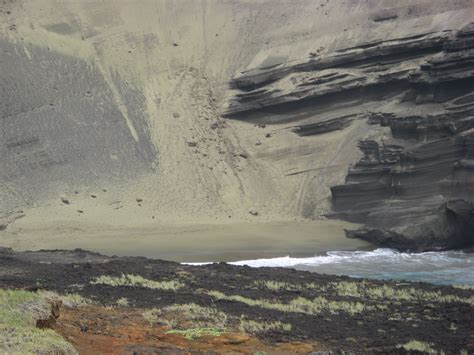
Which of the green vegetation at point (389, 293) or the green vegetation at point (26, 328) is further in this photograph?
the green vegetation at point (389, 293)

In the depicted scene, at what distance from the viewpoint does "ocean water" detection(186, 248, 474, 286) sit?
2667 cm

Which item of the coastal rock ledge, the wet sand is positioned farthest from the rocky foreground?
the coastal rock ledge

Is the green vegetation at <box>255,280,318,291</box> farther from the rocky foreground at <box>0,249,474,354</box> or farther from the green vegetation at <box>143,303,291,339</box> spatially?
the green vegetation at <box>143,303,291,339</box>

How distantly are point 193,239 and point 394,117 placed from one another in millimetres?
11827

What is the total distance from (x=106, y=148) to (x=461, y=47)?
60.9 feet

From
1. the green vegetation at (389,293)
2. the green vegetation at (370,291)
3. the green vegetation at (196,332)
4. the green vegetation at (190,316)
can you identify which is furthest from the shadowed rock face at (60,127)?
the green vegetation at (196,332)

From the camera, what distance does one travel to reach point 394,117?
126 feet

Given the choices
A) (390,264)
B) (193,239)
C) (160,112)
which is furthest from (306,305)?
(160,112)

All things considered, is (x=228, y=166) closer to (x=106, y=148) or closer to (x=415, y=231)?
(x=106, y=148)

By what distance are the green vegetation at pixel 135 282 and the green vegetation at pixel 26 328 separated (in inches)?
244

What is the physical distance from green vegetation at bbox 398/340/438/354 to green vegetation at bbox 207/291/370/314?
3188 mm

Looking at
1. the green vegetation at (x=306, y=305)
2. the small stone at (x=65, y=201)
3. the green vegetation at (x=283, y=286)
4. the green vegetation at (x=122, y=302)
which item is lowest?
the green vegetation at (x=122, y=302)

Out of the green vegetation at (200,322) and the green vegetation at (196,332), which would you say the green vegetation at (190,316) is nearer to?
the green vegetation at (200,322)

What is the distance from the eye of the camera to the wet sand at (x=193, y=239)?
104ft
